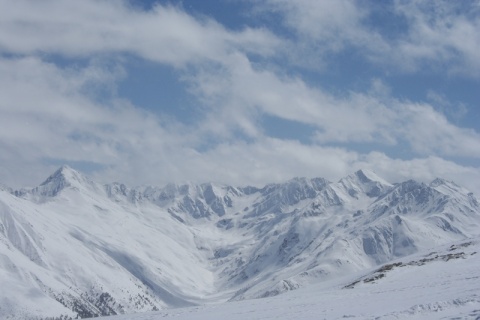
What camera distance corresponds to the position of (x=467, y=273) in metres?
46.7

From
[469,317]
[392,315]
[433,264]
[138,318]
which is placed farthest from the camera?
[433,264]

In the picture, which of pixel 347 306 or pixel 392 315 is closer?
pixel 392 315

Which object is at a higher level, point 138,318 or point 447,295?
point 138,318

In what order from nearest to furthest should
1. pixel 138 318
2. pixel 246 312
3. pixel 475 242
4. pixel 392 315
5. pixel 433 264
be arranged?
pixel 392 315 < pixel 246 312 < pixel 138 318 < pixel 433 264 < pixel 475 242

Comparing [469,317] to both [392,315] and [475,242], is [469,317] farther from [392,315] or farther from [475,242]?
[475,242]

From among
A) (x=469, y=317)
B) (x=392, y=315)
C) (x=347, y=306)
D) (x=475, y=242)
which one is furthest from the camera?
(x=475, y=242)

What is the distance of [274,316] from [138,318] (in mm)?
14326

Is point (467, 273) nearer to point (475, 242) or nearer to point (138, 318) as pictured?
point (138, 318)

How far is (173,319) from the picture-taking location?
145ft

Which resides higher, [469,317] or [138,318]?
[138,318]

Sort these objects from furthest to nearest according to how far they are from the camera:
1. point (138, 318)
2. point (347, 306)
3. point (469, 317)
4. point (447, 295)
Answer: point (138, 318) < point (347, 306) < point (447, 295) < point (469, 317)

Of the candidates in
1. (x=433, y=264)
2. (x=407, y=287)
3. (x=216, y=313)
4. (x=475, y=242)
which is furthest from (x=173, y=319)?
(x=475, y=242)

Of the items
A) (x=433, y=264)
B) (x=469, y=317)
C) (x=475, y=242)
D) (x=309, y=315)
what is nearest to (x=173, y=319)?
(x=309, y=315)

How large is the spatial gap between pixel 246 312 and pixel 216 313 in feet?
11.9
